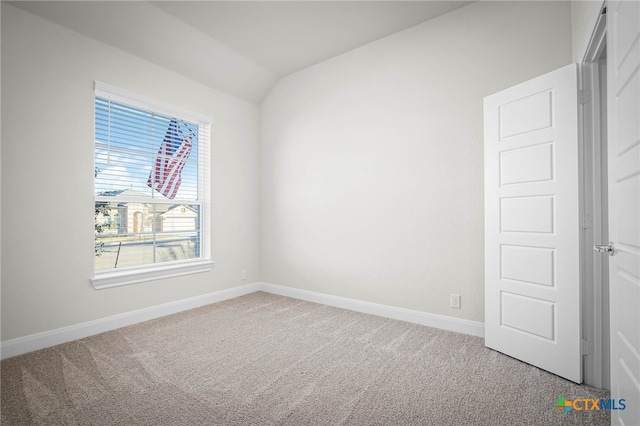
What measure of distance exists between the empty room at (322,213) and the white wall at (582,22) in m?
0.04

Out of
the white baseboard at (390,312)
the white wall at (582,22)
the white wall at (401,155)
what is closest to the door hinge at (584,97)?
the white wall at (582,22)

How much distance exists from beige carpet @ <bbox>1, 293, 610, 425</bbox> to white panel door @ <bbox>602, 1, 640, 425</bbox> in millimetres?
609

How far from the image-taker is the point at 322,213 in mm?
3996

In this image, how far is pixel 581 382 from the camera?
1997mm

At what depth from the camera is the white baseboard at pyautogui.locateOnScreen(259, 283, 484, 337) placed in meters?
2.89

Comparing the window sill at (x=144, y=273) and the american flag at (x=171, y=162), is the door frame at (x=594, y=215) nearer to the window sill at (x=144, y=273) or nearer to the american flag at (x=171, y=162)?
the window sill at (x=144, y=273)

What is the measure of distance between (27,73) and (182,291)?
8.23 ft

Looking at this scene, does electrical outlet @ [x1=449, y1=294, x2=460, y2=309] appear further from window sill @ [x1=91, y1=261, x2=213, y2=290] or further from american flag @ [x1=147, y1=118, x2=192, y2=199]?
american flag @ [x1=147, y1=118, x2=192, y2=199]

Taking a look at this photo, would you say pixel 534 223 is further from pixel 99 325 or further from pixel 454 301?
pixel 99 325

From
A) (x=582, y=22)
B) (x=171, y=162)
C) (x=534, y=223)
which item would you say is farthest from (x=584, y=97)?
(x=171, y=162)

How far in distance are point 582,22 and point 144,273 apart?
14.2 ft

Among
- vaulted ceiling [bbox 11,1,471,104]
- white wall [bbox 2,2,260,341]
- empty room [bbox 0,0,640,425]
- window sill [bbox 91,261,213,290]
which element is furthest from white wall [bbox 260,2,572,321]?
white wall [bbox 2,2,260,341]

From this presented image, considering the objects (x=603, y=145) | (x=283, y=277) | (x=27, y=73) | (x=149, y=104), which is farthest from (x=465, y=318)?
(x=27, y=73)

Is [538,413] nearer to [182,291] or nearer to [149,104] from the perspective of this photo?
[182,291]
